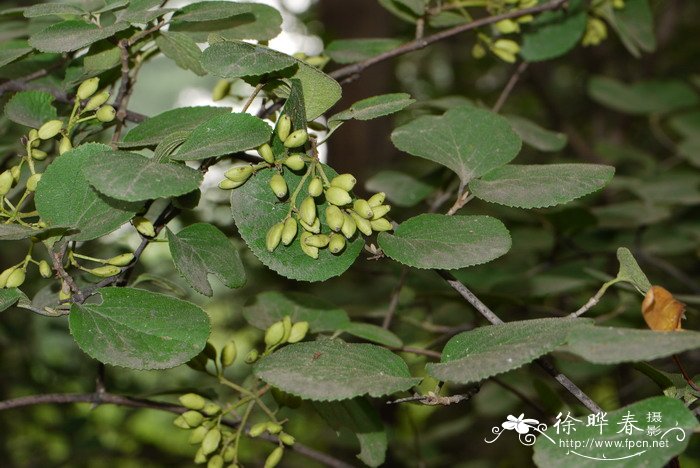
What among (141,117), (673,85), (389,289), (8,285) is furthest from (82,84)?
(673,85)

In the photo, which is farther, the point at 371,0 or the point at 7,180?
the point at 371,0

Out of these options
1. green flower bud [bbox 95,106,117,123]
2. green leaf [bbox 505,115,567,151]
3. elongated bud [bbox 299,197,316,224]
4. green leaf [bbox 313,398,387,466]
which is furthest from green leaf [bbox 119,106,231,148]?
green leaf [bbox 505,115,567,151]

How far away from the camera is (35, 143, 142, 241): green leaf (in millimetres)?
675

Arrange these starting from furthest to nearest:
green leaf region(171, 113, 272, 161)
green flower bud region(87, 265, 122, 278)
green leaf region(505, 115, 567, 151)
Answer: green leaf region(505, 115, 567, 151)
green flower bud region(87, 265, 122, 278)
green leaf region(171, 113, 272, 161)

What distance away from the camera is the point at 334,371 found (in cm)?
62

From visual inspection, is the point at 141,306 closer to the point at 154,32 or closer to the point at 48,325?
the point at 154,32

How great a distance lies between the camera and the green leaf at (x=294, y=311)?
930 mm

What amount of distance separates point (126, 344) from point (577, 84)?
3585 millimetres

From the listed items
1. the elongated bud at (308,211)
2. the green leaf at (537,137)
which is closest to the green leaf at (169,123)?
the elongated bud at (308,211)

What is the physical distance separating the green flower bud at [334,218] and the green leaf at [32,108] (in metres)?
0.36

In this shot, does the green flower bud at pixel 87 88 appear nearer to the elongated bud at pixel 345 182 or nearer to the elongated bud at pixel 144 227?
the elongated bud at pixel 144 227

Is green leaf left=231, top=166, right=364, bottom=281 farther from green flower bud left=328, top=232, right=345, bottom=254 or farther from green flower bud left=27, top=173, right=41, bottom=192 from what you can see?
green flower bud left=27, top=173, right=41, bottom=192

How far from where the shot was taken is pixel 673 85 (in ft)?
6.60

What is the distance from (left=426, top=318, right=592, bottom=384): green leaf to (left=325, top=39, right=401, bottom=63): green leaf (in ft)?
1.61
